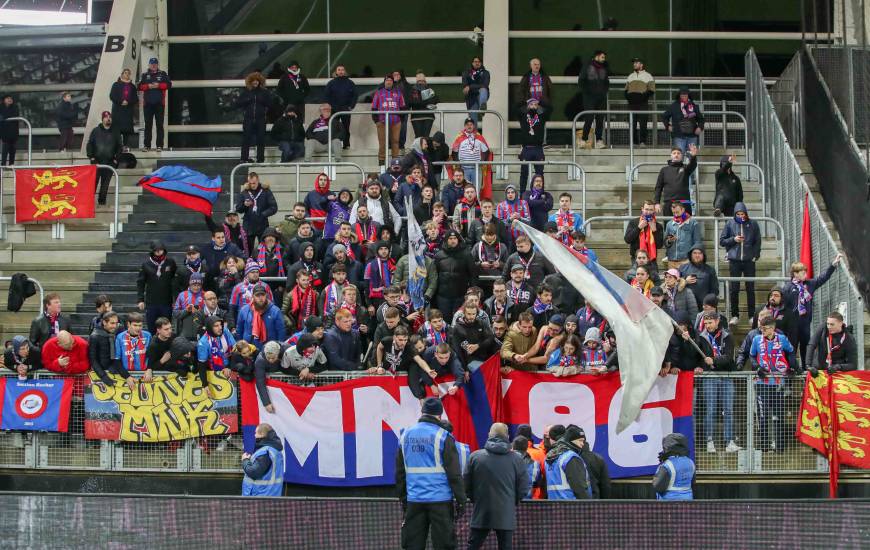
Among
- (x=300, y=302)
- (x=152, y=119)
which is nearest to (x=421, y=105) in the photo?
(x=152, y=119)

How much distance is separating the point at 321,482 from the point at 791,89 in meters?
10.9

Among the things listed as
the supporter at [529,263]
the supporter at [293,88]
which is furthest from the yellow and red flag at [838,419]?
the supporter at [293,88]

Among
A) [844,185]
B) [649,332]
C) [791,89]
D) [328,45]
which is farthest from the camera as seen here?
[328,45]

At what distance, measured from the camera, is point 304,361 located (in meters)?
17.8

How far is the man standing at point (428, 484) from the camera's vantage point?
558 inches

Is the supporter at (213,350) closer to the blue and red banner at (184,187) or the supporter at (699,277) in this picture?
the blue and red banner at (184,187)

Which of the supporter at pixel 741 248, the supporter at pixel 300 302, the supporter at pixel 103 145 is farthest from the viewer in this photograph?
the supporter at pixel 103 145

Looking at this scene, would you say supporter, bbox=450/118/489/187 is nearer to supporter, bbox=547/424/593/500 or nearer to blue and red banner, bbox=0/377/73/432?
blue and red banner, bbox=0/377/73/432

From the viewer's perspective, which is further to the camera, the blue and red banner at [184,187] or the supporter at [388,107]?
the supporter at [388,107]

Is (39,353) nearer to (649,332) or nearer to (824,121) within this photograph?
(649,332)

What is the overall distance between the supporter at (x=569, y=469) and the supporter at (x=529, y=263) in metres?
3.72

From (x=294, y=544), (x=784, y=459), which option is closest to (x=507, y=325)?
(x=784, y=459)

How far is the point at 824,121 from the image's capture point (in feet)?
76.6

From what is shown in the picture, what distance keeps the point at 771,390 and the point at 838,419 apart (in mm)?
778
